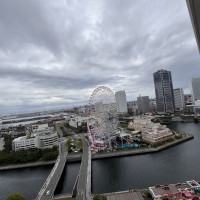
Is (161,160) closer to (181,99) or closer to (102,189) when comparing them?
(102,189)

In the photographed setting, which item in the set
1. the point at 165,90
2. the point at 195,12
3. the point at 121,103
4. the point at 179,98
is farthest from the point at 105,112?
the point at 121,103

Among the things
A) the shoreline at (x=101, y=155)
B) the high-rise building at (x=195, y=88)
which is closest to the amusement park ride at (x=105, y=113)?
the shoreline at (x=101, y=155)

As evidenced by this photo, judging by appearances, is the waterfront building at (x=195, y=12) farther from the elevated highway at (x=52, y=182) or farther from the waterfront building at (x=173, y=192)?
the elevated highway at (x=52, y=182)

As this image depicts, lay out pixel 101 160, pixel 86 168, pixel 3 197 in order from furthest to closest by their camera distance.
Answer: pixel 101 160, pixel 86 168, pixel 3 197

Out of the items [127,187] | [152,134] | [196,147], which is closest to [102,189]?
[127,187]

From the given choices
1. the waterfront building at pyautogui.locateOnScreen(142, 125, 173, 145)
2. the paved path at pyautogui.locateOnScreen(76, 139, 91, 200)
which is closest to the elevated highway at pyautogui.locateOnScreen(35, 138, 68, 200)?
the paved path at pyautogui.locateOnScreen(76, 139, 91, 200)
